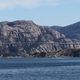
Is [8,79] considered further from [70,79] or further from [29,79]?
[70,79]

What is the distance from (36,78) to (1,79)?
5.42 meters

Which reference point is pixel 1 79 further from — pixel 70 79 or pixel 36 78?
pixel 70 79

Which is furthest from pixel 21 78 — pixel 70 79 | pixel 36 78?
pixel 70 79

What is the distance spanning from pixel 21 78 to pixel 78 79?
9.67 metres

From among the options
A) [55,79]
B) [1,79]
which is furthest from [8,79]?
[55,79]

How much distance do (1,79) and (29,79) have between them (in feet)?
14.0

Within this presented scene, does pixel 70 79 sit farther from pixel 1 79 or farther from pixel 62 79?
pixel 1 79

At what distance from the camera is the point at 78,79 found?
7794cm

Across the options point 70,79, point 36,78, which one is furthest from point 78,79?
point 36,78

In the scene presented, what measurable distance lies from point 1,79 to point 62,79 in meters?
9.36

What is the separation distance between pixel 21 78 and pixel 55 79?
5966mm

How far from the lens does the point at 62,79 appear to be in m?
78.7

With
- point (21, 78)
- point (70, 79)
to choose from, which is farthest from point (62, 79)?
point (21, 78)

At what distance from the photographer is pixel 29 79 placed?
3157 inches
